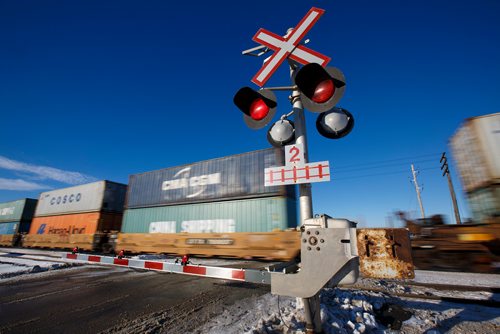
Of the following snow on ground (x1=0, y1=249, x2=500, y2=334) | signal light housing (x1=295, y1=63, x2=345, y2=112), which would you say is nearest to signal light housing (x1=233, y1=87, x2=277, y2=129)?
signal light housing (x1=295, y1=63, x2=345, y2=112)

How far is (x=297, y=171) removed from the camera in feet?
8.02

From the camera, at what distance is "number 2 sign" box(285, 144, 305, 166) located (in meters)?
2.49

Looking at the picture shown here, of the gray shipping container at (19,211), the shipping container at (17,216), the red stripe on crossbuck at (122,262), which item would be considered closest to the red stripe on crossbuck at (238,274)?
the red stripe on crossbuck at (122,262)

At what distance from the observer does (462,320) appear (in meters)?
3.85

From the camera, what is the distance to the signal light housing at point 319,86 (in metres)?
2.37

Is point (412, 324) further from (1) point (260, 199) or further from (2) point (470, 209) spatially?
(1) point (260, 199)

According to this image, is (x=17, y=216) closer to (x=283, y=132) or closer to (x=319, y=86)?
(x=283, y=132)

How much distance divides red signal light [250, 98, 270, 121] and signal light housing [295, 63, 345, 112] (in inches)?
22.2

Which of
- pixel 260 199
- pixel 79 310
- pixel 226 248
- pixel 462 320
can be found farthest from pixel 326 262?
pixel 260 199

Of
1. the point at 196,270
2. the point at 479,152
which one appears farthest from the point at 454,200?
the point at 196,270

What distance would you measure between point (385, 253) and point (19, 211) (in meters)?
49.2

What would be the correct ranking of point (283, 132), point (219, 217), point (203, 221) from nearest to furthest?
point (283, 132) → point (219, 217) → point (203, 221)

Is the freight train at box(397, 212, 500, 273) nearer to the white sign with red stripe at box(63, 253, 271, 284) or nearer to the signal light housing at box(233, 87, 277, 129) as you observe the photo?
the white sign with red stripe at box(63, 253, 271, 284)

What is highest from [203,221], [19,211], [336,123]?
[19,211]
